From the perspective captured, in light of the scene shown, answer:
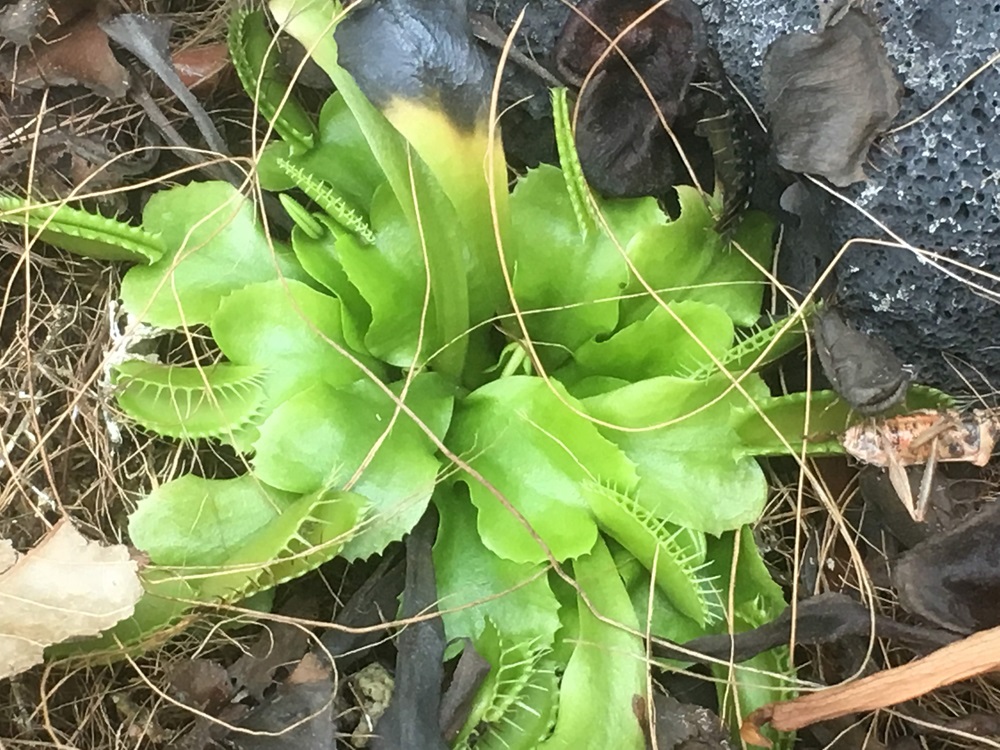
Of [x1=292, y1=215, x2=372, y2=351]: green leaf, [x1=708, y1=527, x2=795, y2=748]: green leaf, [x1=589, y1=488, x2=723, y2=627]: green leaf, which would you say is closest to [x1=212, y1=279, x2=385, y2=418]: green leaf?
[x1=292, y1=215, x2=372, y2=351]: green leaf

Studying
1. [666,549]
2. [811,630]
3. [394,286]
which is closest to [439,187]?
[394,286]

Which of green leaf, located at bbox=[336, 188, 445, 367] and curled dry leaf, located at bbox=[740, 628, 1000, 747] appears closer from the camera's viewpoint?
curled dry leaf, located at bbox=[740, 628, 1000, 747]

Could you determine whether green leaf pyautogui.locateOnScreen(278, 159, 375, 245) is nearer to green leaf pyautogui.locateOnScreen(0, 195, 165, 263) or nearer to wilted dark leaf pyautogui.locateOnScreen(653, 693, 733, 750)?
green leaf pyautogui.locateOnScreen(0, 195, 165, 263)

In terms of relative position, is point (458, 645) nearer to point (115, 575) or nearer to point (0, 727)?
point (115, 575)

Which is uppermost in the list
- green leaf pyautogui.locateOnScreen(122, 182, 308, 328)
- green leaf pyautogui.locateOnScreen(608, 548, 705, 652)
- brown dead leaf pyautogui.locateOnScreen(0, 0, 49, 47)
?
brown dead leaf pyautogui.locateOnScreen(0, 0, 49, 47)

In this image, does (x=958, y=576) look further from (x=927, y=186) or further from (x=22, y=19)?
(x=22, y=19)

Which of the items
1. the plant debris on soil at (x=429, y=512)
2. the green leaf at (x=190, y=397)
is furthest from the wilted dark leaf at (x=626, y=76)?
the green leaf at (x=190, y=397)

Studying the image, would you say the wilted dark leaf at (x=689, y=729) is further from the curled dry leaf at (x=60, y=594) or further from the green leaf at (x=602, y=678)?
the curled dry leaf at (x=60, y=594)
